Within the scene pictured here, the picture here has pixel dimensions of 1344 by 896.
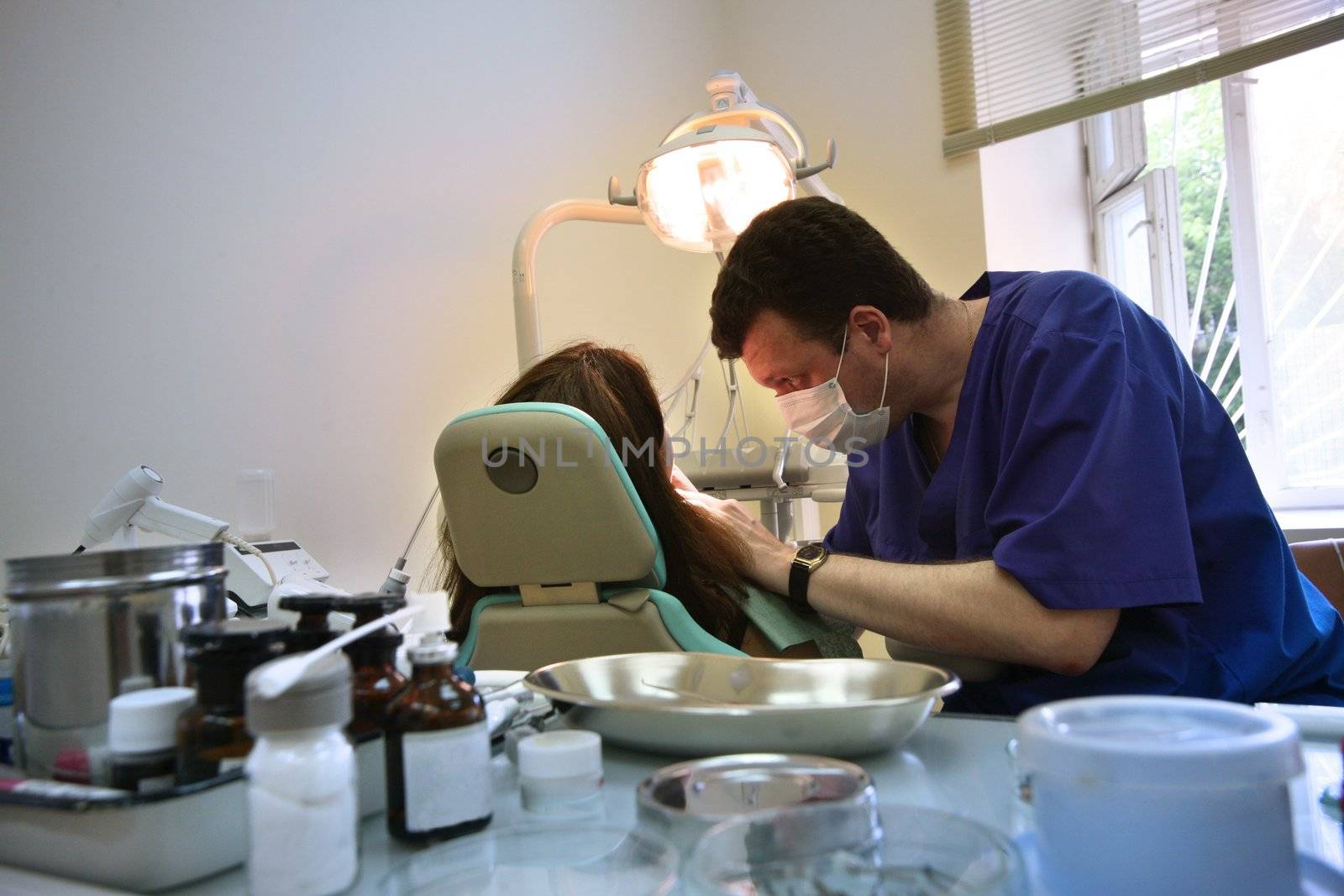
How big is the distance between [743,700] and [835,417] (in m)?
0.87

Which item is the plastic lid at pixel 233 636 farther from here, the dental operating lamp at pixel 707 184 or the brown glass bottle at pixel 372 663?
the dental operating lamp at pixel 707 184

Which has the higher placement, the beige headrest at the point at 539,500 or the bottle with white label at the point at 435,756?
the beige headrest at the point at 539,500

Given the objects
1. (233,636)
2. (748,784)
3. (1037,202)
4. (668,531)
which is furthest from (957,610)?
(1037,202)

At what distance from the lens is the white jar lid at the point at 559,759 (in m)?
0.66

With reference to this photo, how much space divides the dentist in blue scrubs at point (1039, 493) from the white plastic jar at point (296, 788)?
921 millimetres

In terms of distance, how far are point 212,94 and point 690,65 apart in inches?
70.8

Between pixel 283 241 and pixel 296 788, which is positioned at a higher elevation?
pixel 283 241

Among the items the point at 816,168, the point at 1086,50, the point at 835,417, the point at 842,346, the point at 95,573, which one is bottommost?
the point at 95,573

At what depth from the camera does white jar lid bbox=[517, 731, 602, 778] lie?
2.17ft

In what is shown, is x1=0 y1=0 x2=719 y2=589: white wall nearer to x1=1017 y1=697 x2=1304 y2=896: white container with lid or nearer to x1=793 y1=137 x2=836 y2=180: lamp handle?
x1=793 y1=137 x2=836 y2=180: lamp handle

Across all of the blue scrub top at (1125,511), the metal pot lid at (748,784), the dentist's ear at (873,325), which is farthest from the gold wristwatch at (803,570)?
the metal pot lid at (748,784)

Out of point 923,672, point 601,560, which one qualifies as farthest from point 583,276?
point 923,672

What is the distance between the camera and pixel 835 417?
1.68 m

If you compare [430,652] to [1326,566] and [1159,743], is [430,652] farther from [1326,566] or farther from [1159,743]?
[1326,566]
